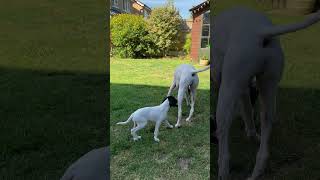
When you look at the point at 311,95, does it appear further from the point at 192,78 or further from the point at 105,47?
the point at 105,47

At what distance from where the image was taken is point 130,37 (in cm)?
141

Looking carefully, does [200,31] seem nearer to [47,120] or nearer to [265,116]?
[265,116]

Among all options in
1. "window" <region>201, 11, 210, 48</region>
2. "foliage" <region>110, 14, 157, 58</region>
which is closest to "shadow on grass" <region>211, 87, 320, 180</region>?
"window" <region>201, 11, 210, 48</region>

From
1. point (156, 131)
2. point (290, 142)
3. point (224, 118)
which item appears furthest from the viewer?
point (290, 142)

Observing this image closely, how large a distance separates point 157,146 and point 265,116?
Answer: 44cm

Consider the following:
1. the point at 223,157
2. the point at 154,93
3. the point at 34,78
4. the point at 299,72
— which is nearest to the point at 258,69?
the point at 223,157

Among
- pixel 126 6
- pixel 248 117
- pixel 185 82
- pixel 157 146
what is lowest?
pixel 157 146

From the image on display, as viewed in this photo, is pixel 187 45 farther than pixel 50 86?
No

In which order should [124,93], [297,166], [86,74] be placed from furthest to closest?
[297,166], [86,74], [124,93]

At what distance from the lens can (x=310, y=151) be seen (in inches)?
87.4

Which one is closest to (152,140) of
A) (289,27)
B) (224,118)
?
(224,118)

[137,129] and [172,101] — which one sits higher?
[172,101]

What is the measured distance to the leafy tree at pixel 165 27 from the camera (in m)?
1.41

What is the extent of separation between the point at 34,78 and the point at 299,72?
2122 millimetres
